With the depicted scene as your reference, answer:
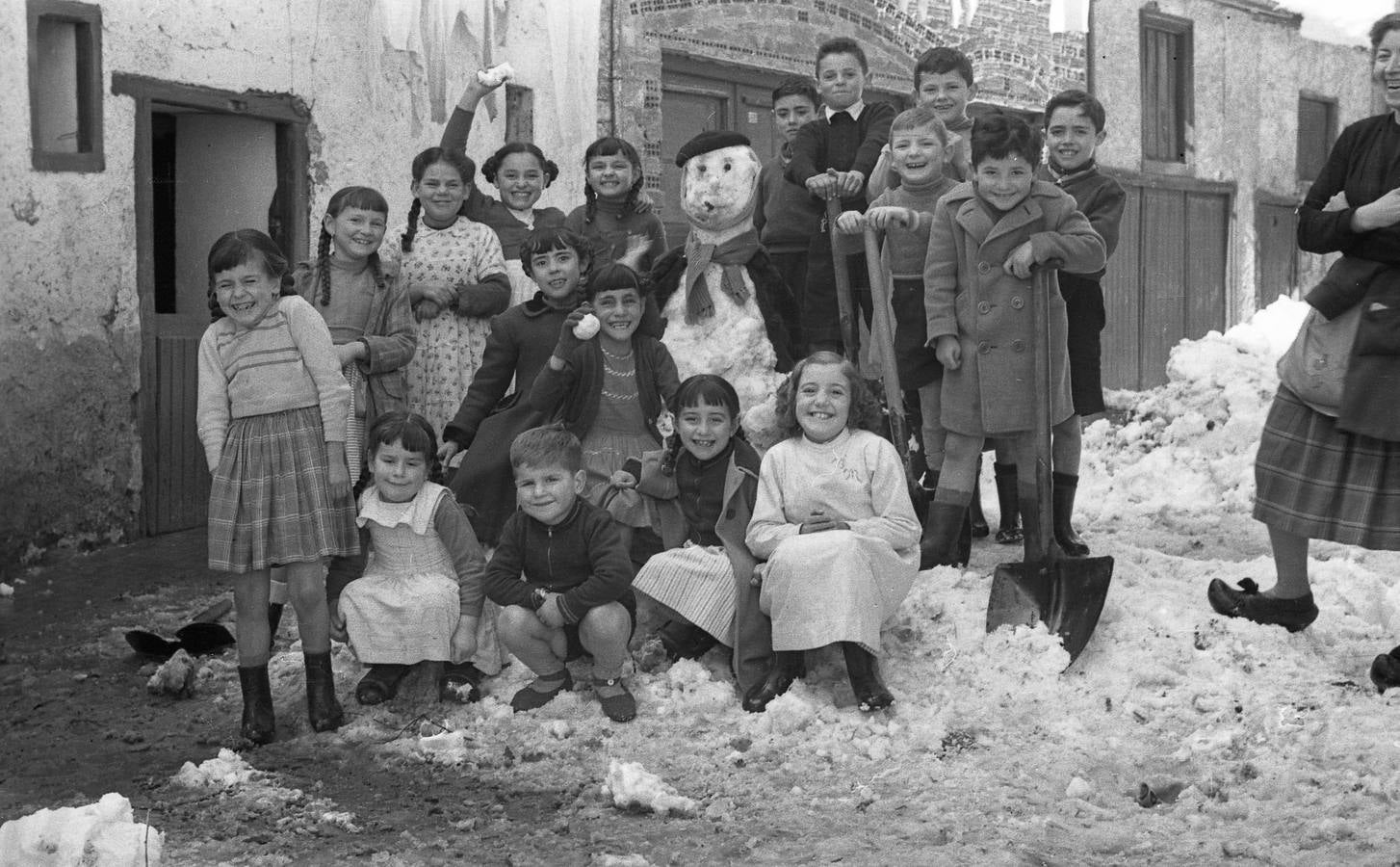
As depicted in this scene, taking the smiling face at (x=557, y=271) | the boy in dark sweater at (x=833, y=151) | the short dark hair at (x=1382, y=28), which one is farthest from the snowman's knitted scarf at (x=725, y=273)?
the short dark hair at (x=1382, y=28)

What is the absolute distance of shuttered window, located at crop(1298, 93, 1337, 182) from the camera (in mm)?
17469

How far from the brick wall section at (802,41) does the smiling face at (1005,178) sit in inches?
202

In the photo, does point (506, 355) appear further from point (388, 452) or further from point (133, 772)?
point (133, 772)

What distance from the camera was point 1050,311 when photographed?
5.25m

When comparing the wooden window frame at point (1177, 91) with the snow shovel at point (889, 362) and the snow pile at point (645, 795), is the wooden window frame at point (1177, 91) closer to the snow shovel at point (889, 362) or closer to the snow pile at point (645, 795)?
the snow shovel at point (889, 362)

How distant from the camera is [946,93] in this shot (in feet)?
20.3

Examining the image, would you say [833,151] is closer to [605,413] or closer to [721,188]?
[721,188]

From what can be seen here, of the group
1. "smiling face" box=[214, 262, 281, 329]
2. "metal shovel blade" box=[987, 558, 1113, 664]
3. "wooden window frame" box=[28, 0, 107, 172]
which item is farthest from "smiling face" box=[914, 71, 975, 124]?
"wooden window frame" box=[28, 0, 107, 172]

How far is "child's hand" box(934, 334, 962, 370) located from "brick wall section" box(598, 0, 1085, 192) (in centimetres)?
506

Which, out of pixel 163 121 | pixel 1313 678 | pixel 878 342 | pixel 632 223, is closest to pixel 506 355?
pixel 632 223

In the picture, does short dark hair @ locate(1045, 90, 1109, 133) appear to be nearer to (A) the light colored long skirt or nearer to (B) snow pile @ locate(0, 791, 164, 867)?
(A) the light colored long skirt

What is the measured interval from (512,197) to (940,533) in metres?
2.36

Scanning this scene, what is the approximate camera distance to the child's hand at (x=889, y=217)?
5207 millimetres

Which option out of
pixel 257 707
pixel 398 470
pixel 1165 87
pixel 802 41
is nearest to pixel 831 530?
pixel 398 470
